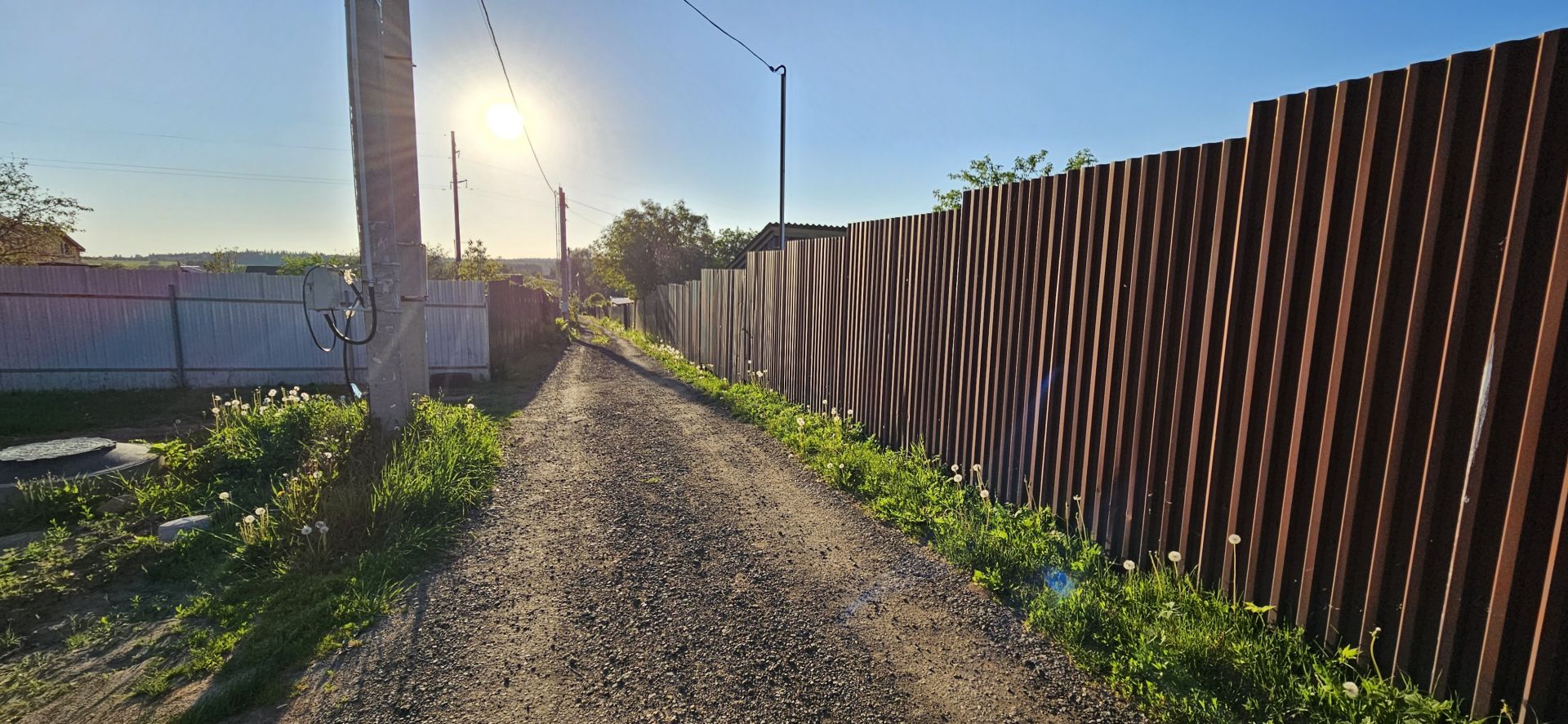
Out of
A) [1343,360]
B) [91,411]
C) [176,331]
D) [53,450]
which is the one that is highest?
[1343,360]

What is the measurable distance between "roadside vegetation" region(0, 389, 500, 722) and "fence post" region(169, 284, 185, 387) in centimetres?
549

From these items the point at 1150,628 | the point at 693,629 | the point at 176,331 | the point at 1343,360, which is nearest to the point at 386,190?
the point at 693,629

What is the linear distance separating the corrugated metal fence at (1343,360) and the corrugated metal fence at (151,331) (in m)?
8.59

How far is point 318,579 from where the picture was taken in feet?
10.2

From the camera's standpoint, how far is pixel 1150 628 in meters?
2.50

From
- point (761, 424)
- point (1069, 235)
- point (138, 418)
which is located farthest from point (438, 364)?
point (1069, 235)

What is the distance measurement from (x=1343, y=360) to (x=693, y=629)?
113 inches

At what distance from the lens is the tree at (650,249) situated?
34438 millimetres

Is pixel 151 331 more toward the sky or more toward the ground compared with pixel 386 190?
more toward the ground

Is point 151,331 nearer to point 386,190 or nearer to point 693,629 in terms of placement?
point 386,190

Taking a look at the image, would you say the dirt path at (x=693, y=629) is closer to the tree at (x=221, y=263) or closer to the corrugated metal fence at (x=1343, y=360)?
the corrugated metal fence at (x=1343, y=360)

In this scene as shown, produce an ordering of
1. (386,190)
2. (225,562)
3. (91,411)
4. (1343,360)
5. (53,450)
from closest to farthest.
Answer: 1. (1343,360)
2. (225,562)
3. (53,450)
4. (386,190)
5. (91,411)

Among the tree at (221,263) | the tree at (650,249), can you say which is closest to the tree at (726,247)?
the tree at (650,249)

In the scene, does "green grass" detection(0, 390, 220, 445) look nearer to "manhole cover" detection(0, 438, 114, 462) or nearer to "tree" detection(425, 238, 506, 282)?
"manhole cover" detection(0, 438, 114, 462)
